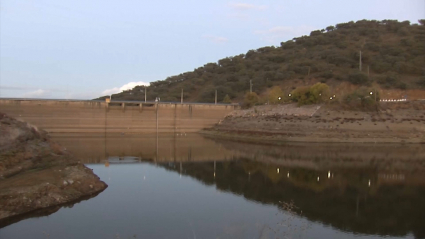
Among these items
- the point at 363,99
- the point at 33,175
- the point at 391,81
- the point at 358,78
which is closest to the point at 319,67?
the point at 358,78

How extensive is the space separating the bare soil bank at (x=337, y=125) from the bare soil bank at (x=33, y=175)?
2905 centimetres

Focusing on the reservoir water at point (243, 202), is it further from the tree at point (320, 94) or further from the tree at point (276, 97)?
the tree at point (276, 97)

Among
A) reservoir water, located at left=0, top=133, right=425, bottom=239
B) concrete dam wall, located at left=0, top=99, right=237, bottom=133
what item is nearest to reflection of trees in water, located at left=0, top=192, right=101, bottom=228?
reservoir water, located at left=0, top=133, right=425, bottom=239

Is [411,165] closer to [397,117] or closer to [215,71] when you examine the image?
[397,117]

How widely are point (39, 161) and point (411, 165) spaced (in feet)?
79.1

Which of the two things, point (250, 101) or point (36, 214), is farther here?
point (250, 101)

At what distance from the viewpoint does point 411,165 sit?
25.3 metres

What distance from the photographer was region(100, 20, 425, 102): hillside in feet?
245

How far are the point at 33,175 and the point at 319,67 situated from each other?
77.8m

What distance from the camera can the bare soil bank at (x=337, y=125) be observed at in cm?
4066

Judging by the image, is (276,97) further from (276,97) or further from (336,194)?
(336,194)

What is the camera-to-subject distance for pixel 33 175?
46.7 feet

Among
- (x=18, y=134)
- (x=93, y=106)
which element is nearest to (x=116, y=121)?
(x=93, y=106)

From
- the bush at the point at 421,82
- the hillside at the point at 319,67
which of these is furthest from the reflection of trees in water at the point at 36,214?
the bush at the point at 421,82
